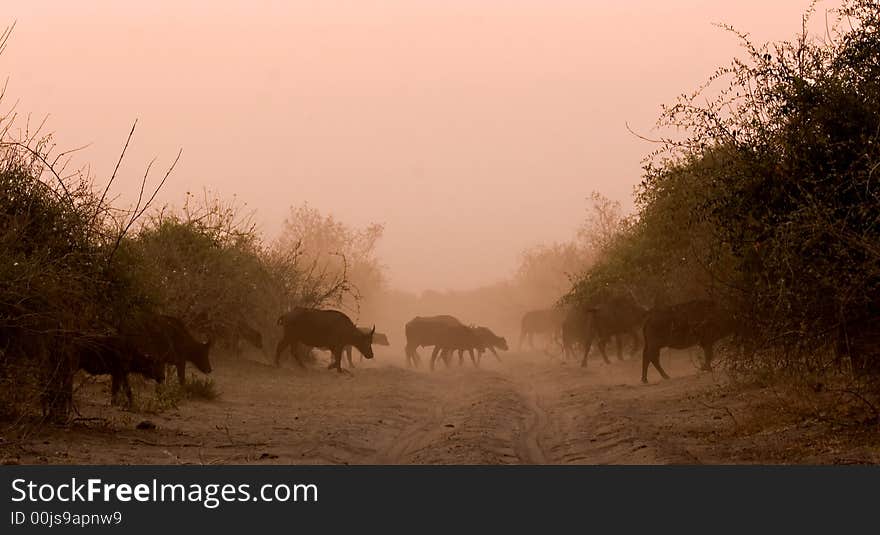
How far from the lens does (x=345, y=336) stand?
91.6 feet

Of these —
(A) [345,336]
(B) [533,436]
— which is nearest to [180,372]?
(B) [533,436]

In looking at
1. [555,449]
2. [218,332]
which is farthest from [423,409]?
[218,332]

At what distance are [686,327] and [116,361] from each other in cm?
1223

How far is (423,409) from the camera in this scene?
1720 centimetres

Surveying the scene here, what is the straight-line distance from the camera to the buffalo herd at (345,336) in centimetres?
1412

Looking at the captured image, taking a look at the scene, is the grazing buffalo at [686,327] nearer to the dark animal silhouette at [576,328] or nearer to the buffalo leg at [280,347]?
the dark animal silhouette at [576,328]

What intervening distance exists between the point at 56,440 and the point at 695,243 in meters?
14.4

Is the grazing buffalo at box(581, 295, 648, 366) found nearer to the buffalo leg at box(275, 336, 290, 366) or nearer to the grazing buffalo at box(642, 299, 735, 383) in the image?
the grazing buffalo at box(642, 299, 735, 383)

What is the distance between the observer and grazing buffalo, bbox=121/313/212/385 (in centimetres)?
1514

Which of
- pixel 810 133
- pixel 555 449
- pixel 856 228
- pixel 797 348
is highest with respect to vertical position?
pixel 810 133

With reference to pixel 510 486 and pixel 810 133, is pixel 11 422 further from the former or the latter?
pixel 810 133

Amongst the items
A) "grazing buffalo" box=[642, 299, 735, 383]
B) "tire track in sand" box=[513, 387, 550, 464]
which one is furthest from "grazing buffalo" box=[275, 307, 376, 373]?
"tire track in sand" box=[513, 387, 550, 464]

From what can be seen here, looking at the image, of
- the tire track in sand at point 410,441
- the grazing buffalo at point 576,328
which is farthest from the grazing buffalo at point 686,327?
the grazing buffalo at point 576,328

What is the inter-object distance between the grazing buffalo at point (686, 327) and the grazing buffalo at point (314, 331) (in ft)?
30.8
